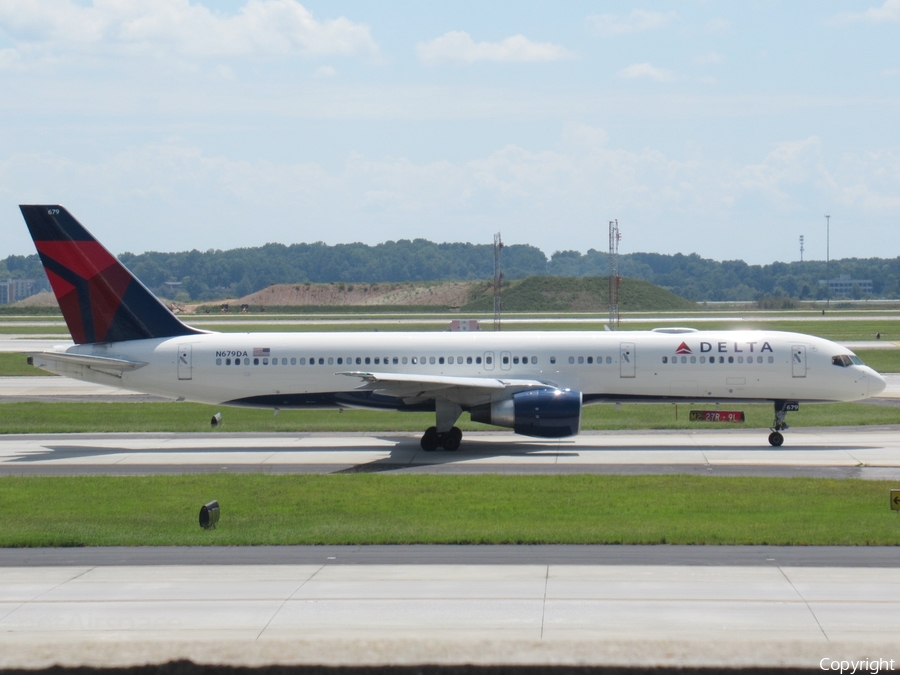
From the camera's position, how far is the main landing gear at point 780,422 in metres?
31.8

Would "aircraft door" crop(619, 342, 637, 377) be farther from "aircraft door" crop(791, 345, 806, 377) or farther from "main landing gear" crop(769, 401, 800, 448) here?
"aircraft door" crop(791, 345, 806, 377)

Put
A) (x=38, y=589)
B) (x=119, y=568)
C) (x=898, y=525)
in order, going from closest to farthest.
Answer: (x=38, y=589) < (x=119, y=568) < (x=898, y=525)

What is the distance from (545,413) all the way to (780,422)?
27.8 feet

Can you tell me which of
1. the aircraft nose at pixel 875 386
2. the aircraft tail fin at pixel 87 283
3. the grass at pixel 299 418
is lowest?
the grass at pixel 299 418

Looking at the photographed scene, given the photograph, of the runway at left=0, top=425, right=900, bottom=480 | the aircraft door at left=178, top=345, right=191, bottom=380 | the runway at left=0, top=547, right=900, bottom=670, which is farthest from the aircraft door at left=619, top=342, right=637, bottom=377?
the runway at left=0, top=547, right=900, bottom=670

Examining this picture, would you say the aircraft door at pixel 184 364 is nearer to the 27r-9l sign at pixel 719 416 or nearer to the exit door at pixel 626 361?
the exit door at pixel 626 361

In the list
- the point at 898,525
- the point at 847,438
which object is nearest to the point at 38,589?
the point at 898,525

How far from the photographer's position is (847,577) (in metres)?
15.4

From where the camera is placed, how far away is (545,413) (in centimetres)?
3050

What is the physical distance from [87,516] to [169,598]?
727 cm

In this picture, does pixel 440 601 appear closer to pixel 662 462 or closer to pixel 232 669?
pixel 232 669

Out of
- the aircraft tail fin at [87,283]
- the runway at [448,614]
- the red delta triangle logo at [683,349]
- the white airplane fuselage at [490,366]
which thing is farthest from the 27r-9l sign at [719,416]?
the runway at [448,614]

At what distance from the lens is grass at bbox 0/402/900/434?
124ft

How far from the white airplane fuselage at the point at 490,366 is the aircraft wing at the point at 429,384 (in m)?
0.28
